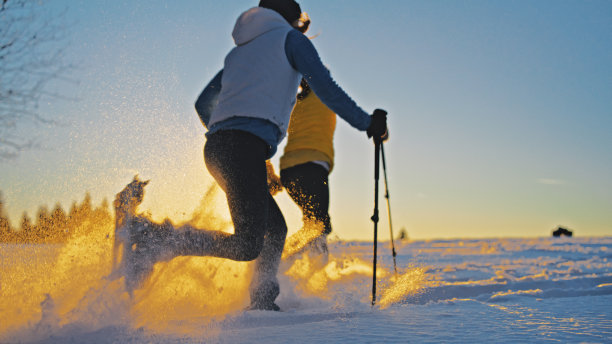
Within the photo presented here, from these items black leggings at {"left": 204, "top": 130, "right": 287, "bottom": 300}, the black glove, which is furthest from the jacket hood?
the black glove

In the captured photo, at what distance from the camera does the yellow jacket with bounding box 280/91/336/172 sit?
355 cm

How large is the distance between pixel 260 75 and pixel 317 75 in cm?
30

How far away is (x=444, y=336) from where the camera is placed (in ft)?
5.74

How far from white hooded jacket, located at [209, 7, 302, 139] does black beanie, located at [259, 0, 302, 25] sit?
18cm

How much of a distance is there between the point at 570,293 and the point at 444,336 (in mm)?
1704

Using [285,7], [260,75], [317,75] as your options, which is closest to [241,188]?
[260,75]

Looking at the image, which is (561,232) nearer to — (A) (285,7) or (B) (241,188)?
(A) (285,7)

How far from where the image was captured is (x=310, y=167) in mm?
3502

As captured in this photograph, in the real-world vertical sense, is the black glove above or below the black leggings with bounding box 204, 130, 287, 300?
above

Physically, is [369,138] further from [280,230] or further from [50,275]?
[50,275]

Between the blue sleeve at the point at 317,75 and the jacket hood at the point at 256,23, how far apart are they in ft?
0.38

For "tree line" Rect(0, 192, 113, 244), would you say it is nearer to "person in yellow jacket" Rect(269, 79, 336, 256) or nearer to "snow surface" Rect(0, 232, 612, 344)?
"snow surface" Rect(0, 232, 612, 344)

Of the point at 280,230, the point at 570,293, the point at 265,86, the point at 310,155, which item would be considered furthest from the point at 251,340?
the point at 570,293

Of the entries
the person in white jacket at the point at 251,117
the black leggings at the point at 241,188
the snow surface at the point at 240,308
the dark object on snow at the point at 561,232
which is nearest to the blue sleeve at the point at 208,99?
the person in white jacket at the point at 251,117
